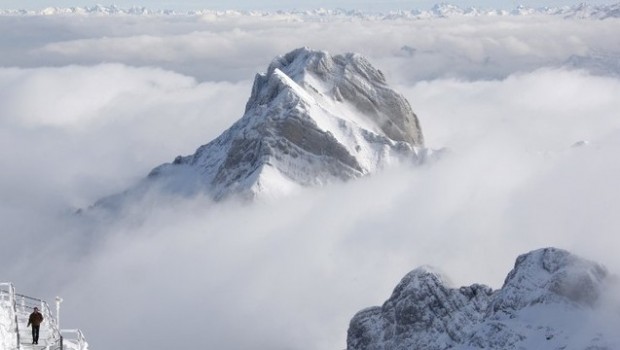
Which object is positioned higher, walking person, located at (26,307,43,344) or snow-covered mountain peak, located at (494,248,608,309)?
walking person, located at (26,307,43,344)

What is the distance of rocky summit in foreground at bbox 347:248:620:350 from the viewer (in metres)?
144

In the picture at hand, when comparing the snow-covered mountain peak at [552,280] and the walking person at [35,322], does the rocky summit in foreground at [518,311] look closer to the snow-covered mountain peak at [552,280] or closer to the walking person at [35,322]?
the snow-covered mountain peak at [552,280]

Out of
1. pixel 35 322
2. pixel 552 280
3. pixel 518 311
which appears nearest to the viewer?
pixel 35 322

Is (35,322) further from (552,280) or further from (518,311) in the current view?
(552,280)

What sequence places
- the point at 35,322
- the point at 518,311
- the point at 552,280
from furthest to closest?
the point at 518,311
the point at 552,280
the point at 35,322

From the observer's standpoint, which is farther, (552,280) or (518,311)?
(518,311)

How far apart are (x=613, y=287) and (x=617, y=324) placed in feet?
36.3

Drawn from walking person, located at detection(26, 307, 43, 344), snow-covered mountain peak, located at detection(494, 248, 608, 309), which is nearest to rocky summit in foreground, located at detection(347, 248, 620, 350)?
snow-covered mountain peak, located at detection(494, 248, 608, 309)

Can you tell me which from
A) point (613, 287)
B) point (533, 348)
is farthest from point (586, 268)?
point (533, 348)

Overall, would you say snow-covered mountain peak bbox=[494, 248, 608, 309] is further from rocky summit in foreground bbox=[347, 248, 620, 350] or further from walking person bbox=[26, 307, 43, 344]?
walking person bbox=[26, 307, 43, 344]

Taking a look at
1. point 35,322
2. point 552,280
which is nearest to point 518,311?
point 552,280

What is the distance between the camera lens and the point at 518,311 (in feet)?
500

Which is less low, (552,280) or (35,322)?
(35,322)

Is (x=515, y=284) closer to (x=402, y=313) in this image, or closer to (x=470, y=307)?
(x=470, y=307)
